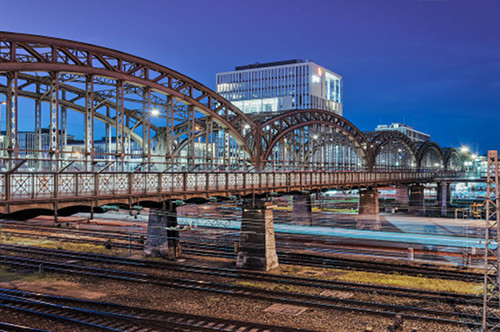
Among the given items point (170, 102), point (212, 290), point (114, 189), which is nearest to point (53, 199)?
point (114, 189)

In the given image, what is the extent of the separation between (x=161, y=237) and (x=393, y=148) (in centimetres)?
9064

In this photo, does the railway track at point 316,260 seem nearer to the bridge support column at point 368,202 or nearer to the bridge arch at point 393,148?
the bridge support column at point 368,202

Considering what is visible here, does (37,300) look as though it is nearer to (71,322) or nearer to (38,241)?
(71,322)

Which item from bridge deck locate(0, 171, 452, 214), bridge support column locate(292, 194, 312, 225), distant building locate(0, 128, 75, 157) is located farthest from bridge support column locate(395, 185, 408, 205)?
distant building locate(0, 128, 75, 157)

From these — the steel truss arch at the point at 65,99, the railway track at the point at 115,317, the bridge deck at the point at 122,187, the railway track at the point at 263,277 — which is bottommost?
the railway track at the point at 263,277

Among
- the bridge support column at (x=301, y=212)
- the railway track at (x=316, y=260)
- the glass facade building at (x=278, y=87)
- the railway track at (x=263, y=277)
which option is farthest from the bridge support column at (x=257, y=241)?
the glass facade building at (x=278, y=87)

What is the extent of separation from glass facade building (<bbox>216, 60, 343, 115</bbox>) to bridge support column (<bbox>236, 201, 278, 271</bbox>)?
10841 cm

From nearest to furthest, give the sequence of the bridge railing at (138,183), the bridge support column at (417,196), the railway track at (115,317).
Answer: the bridge railing at (138,183) → the railway track at (115,317) → the bridge support column at (417,196)

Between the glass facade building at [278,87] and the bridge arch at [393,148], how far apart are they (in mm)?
35698

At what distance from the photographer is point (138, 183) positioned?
894 inches

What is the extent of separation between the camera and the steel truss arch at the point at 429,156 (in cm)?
11871

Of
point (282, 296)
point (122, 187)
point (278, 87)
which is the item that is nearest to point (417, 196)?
point (278, 87)

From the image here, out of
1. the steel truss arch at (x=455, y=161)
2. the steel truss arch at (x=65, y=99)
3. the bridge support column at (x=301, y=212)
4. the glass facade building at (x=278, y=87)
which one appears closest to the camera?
the steel truss arch at (x=65, y=99)

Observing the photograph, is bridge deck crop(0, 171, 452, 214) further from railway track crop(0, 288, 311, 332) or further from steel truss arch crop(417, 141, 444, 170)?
steel truss arch crop(417, 141, 444, 170)
